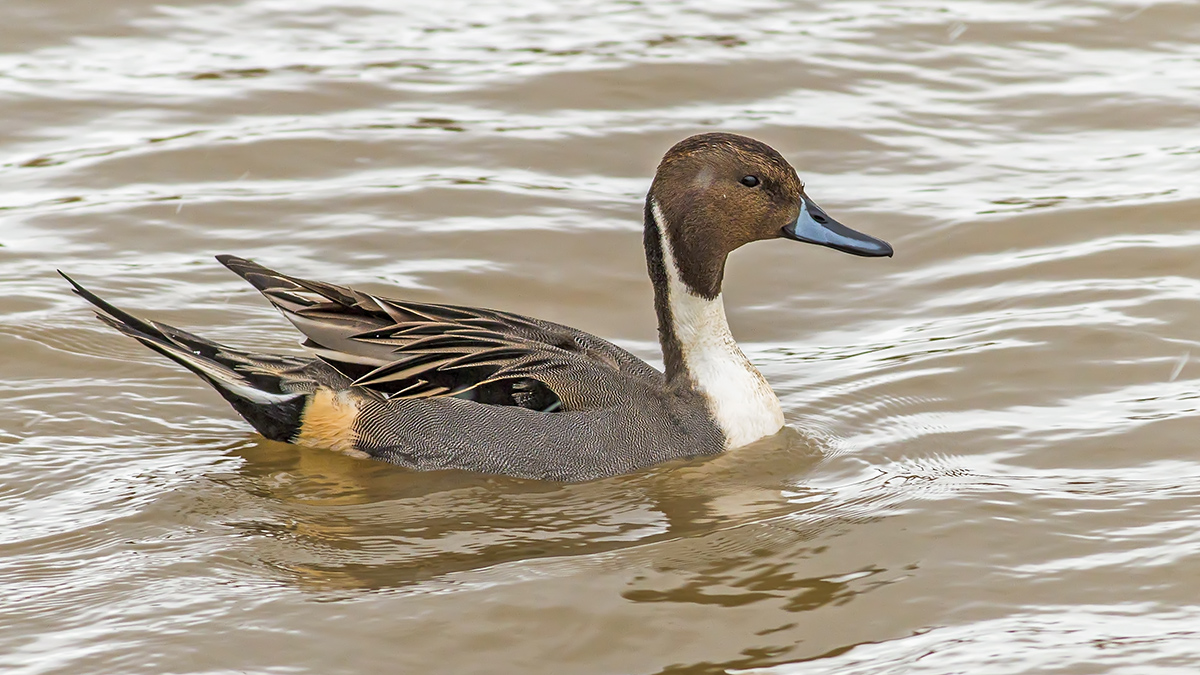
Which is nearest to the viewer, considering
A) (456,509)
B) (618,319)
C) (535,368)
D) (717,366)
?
(456,509)

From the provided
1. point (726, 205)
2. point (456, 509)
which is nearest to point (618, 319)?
point (726, 205)

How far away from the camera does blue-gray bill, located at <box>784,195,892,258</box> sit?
618cm

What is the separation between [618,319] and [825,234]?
175 centimetres

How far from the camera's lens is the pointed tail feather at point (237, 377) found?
19.7 feet

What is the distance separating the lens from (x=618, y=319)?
25.3 ft

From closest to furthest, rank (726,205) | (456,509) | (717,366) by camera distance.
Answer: (456,509)
(726,205)
(717,366)

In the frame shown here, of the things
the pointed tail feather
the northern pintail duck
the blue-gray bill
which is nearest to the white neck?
the northern pintail duck

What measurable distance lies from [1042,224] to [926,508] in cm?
321

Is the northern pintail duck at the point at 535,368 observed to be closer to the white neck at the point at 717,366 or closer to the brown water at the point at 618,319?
the white neck at the point at 717,366

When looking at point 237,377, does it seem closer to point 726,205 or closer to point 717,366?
point 717,366

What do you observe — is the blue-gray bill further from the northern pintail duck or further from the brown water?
the brown water

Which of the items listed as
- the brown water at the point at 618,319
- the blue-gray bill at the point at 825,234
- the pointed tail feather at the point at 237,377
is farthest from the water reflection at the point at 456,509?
the blue-gray bill at the point at 825,234

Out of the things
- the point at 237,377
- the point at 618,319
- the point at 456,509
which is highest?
the point at 237,377

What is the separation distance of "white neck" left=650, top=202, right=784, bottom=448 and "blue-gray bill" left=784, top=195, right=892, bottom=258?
440mm
